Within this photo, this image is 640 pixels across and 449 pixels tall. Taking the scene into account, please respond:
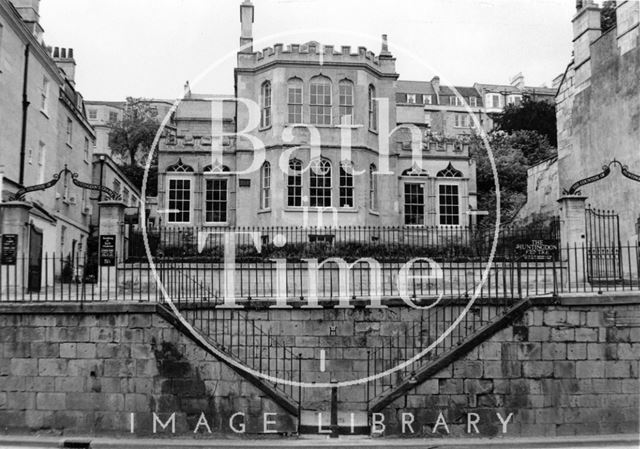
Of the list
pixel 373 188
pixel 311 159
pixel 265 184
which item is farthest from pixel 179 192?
pixel 373 188

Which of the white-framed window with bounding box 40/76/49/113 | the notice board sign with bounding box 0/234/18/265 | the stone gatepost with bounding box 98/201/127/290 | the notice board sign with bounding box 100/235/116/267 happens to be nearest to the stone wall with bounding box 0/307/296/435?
the notice board sign with bounding box 0/234/18/265

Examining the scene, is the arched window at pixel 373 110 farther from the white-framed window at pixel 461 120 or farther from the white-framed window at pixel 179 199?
the white-framed window at pixel 461 120

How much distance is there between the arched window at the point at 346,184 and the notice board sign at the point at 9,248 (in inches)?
544

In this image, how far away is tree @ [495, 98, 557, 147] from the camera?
48.3 meters

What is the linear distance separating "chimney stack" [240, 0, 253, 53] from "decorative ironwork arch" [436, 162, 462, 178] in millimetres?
10369

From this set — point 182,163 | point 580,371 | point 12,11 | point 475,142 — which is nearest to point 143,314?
point 580,371

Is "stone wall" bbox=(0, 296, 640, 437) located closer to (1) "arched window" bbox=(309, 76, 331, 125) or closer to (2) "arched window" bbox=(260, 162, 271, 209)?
(2) "arched window" bbox=(260, 162, 271, 209)

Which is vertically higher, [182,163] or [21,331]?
[182,163]

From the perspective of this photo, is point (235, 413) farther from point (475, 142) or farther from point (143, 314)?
point (475, 142)

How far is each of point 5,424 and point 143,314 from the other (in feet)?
10.5

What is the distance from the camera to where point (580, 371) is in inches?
449

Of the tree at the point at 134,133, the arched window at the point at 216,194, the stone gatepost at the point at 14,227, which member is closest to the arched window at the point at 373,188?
the arched window at the point at 216,194

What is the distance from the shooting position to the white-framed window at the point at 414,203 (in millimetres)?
27250

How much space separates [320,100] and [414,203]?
626 centimetres
